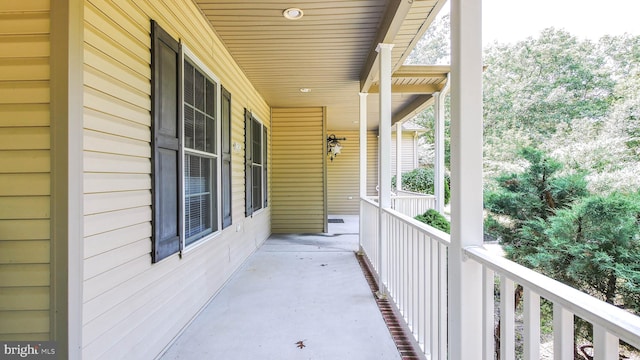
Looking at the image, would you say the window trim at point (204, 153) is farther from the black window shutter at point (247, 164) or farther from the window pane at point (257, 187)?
the window pane at point (257, 187)

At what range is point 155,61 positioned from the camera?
214 centimetres

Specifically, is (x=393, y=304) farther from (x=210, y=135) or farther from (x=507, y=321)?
(x=210, y=135)

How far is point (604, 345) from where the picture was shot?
78 cm

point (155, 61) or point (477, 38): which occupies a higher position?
point (155, 61)

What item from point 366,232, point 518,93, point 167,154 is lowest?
point 366,232

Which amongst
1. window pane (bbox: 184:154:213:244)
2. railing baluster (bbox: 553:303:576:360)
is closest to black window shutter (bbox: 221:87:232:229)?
window pane (bbox: 184:154:213:244)

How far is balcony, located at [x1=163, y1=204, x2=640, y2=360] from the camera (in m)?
0.93

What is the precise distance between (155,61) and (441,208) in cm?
533

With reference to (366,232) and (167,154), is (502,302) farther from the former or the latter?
(366,232)

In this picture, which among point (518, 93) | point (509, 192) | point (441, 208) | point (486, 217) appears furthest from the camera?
point (518, 93)

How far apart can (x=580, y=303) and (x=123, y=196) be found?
2.09 metres

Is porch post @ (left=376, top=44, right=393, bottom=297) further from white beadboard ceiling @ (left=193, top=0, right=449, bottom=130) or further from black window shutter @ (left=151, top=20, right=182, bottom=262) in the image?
black window shutter @ (left=151, top=20, right=182, bottom=262)

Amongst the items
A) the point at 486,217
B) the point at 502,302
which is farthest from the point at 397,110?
the point at 502,302

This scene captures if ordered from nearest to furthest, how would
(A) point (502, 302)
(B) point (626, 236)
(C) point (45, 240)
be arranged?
(A) point (502, 302)
(C) point (45, 240)
(B) point (626, 236)
